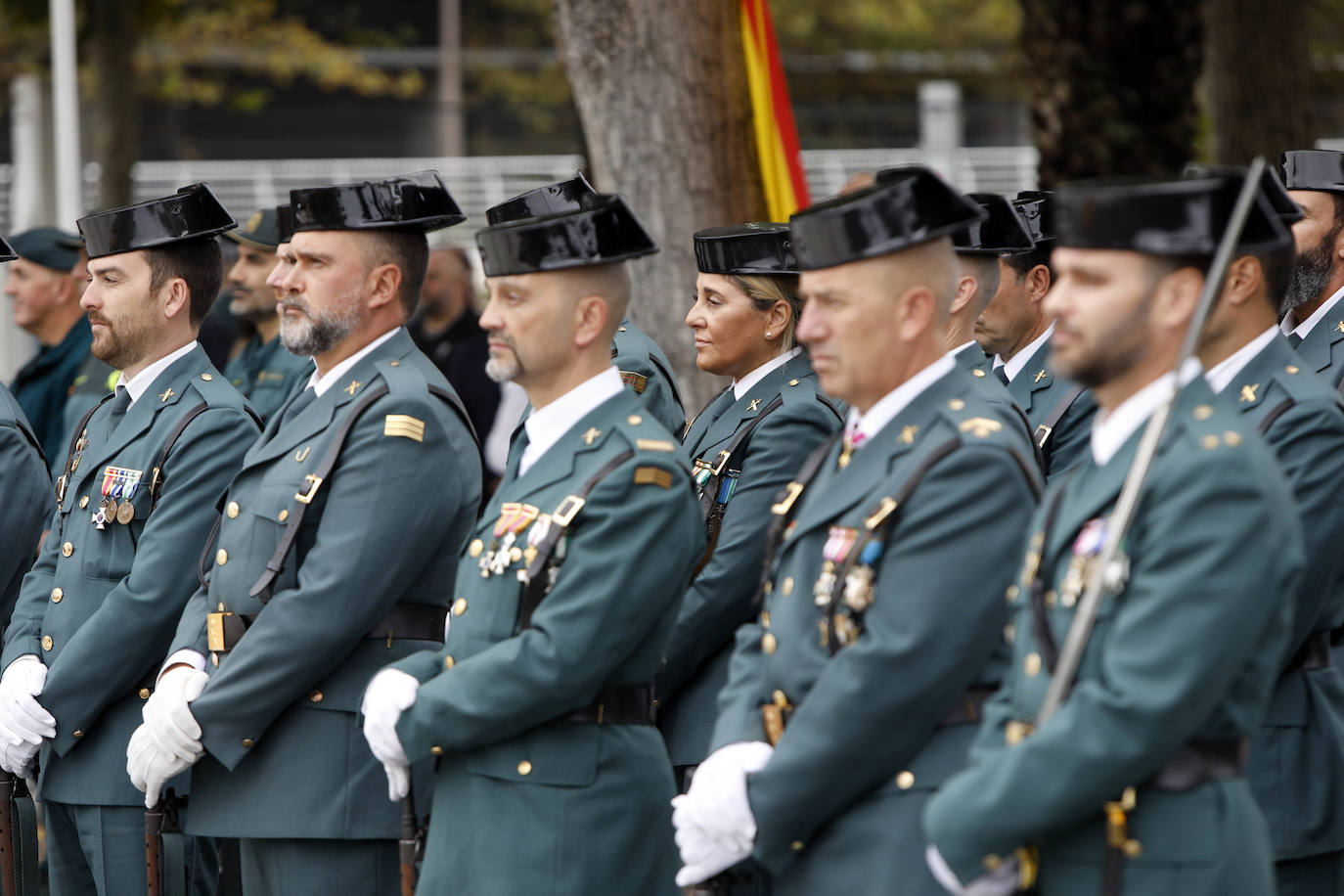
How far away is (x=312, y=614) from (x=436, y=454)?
46cm

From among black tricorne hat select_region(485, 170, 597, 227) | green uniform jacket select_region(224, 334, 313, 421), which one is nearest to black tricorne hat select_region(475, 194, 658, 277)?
black tricorne hat select_region(485, 170, 597, 227)

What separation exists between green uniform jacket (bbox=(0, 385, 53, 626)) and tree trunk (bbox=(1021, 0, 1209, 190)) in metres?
6.05

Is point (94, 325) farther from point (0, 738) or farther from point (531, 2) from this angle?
point (531, 2)

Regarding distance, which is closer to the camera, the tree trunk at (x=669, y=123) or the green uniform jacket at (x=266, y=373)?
the tree trunk at (x=669, y=123)

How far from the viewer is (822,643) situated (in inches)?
124

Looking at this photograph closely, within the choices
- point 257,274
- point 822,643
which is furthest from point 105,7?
point 822,643

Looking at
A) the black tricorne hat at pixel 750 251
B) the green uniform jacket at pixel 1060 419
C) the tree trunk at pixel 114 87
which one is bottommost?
the green uniform jacket at pixel 1060 419

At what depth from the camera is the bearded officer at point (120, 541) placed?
4492 millimetres

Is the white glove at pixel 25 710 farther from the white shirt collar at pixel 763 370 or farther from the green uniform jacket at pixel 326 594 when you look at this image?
the white shirt collar at pixel 763 370

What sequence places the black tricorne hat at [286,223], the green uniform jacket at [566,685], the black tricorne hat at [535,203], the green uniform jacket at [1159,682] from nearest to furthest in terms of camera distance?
the green uniform jacket at [1159,682]
the green uniform jacket at [566,685]
the black tricorne hat at [286,223]
the black tricorne hat at [535,203]

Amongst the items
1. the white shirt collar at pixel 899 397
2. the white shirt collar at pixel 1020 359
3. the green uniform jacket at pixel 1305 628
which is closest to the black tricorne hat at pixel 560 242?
the white shirt collar at pixel 899 397

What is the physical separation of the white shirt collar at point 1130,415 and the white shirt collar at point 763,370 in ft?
6.79

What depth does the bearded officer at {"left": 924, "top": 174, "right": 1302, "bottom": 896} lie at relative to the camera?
2.59 metres

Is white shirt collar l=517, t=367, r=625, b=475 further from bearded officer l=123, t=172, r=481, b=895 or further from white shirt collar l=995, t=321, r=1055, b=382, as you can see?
white shirt collar l=995, t=321, r=1055, b=382
